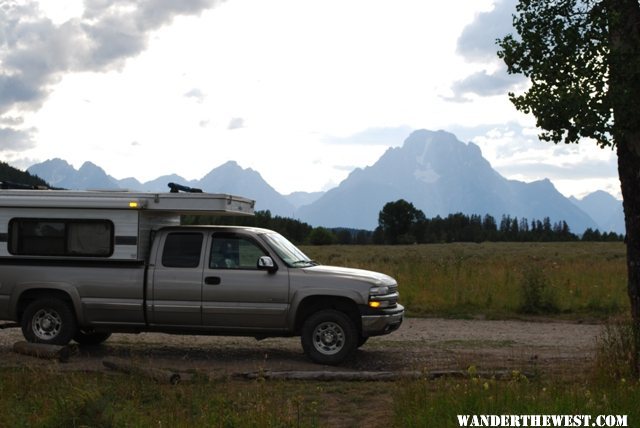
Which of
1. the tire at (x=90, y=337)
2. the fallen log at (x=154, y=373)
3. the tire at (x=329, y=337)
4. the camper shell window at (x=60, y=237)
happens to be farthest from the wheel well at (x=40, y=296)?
the tire at (x=329, y=337)

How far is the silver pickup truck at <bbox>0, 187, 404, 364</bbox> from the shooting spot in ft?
34.2

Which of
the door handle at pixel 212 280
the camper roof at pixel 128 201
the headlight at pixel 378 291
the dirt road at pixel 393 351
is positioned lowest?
the dirt road at pixel 393 351

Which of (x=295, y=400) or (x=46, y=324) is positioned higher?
(x=46, y=324)

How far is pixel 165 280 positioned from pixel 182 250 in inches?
20.8

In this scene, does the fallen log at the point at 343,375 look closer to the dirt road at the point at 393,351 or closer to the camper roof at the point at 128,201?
the dirt road at the point at 393,351

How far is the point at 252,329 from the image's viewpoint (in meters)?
10.5

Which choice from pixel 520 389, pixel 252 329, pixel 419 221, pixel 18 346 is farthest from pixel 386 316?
pixel 419 221

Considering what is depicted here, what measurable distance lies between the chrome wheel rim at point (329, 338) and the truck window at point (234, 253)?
1340 mm

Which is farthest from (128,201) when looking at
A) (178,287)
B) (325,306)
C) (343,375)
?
(343,375)

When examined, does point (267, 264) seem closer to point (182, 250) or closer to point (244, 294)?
point (244, 294)

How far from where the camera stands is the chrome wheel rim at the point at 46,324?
36.6 ft

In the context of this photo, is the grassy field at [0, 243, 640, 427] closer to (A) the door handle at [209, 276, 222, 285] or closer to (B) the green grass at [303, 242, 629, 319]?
Result: (A) the door handle at [209, 276, 222, 285]

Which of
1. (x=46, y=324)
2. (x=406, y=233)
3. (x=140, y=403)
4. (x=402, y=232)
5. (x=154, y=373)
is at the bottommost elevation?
(x=140, y=403)

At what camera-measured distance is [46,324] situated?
441 inches
